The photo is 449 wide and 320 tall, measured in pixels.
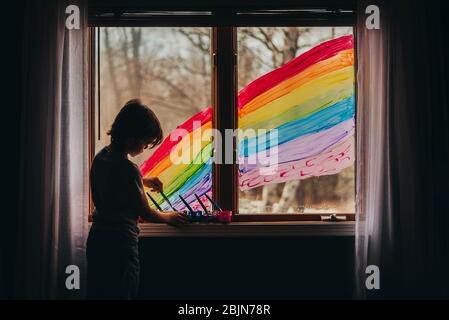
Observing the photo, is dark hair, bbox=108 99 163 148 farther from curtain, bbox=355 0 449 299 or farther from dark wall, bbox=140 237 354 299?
curtain, bbox=355 0 449 299

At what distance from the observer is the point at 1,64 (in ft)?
8.84

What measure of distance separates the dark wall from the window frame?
0.53ft

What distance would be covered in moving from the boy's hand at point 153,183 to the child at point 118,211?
0.40m

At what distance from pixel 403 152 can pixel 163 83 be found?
132cm

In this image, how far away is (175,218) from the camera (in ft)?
8.57

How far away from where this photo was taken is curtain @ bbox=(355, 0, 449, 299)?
2580 millimetres

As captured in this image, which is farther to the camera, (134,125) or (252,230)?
(252,230)

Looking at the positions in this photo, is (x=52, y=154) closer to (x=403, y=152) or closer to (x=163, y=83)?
(x=163, y=83)

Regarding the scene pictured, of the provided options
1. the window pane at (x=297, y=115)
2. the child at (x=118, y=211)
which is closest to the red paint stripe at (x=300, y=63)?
the window pane at (x=297, y=115)

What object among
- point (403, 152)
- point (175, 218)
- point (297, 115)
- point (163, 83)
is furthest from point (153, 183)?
point (403, 152)

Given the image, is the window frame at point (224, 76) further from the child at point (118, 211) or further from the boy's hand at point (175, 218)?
the child at point (118, 211)

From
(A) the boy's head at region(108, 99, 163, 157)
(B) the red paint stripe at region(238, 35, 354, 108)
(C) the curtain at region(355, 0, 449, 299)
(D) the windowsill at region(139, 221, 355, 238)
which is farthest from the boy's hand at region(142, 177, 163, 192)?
(C) the curtain at region(355, 0, 449, 299)

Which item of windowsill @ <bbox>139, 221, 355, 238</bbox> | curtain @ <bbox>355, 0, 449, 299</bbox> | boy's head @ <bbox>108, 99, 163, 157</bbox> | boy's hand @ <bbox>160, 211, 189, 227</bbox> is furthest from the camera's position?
windowsill @ <bbox>139, 221, 355, 238</bbox>

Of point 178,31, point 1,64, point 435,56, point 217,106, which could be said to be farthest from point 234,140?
point 1,64
